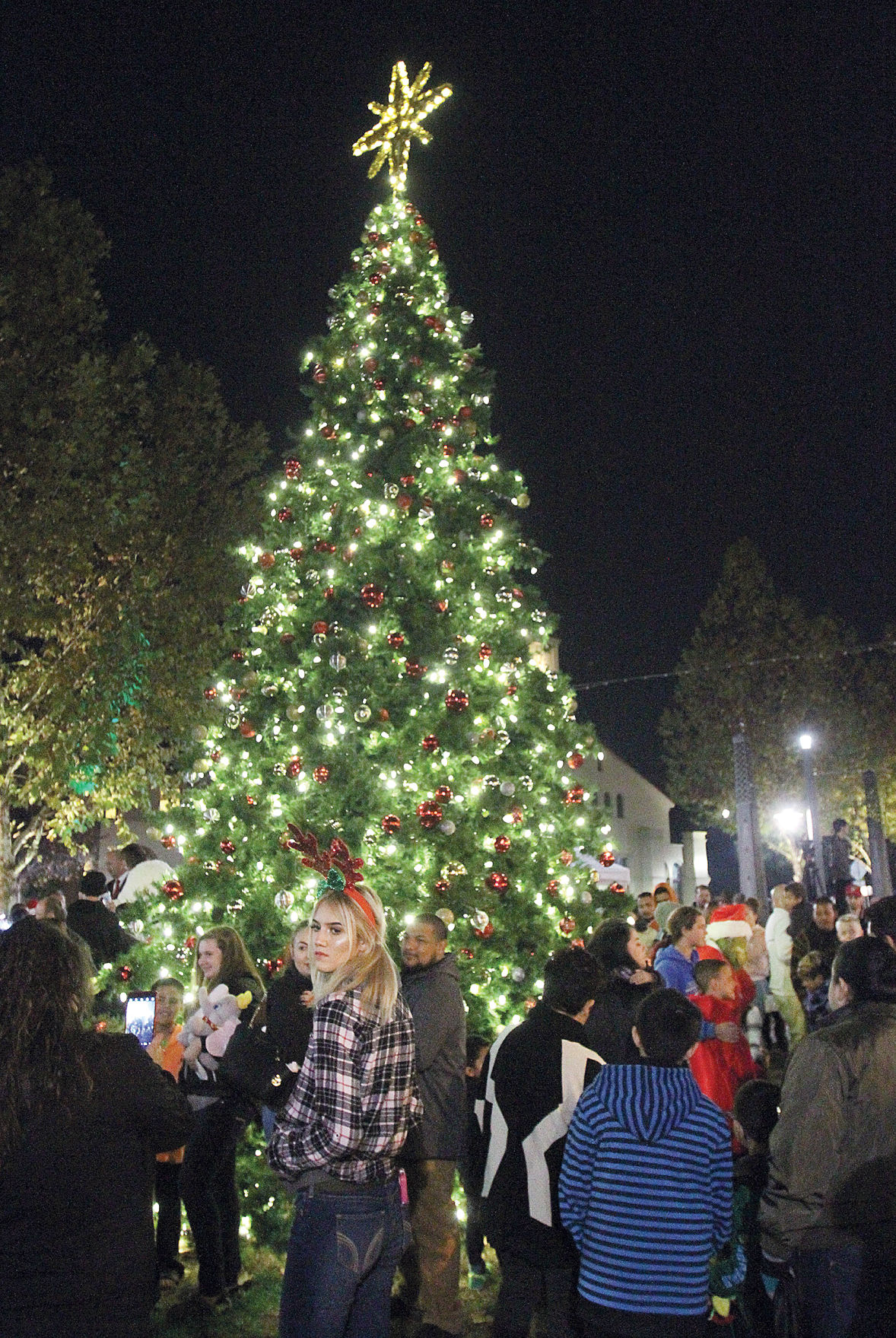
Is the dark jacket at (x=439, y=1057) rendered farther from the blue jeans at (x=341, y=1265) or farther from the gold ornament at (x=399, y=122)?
the gold ornament at (x=399, y=122)

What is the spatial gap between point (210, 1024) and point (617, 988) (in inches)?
92.1

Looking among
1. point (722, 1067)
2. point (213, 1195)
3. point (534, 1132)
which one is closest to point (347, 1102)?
point (534, 1132)

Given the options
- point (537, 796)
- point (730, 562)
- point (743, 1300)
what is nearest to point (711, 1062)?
point (743, 1300)

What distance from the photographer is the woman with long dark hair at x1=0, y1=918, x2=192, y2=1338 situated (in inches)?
112

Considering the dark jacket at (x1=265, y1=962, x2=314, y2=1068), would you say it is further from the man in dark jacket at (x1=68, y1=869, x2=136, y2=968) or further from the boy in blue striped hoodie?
the man in dark jacket at (x1=68, y1=869, x2=136, y2=968)

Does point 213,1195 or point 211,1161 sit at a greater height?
point 211,1161

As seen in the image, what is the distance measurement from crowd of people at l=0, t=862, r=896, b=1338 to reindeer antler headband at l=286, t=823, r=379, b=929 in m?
0.02

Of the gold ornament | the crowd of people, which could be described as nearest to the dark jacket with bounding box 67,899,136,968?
the crowd of people

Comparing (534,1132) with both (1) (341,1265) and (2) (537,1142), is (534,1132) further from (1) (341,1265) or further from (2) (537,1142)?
(1) (341,1265)

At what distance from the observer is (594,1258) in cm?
367

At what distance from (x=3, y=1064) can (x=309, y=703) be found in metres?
6.34

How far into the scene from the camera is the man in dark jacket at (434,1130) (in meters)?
5.55

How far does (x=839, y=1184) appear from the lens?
409cm

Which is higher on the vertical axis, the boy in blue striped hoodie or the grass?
the boy in blue striped hoodie
